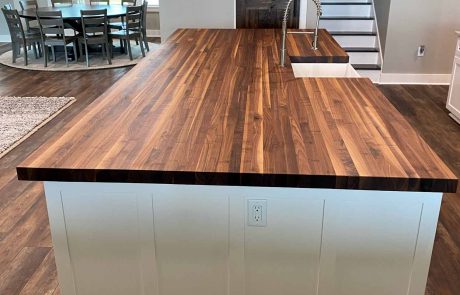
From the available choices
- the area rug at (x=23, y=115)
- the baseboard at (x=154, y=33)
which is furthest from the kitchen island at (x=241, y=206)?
the baseboard at (x=154, y=33)

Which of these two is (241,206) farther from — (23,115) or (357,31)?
(357,31)

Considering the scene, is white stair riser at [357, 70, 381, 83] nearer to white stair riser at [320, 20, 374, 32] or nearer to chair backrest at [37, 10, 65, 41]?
white stair riser at [320, 20, 374, 32]

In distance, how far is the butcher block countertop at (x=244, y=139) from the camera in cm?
149

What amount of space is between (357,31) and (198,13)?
2.30 m

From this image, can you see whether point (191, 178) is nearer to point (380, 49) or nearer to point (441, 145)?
point (441, 145)

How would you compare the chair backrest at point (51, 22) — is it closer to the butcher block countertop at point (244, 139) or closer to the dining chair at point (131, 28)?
the dining chair at point (131, 28)

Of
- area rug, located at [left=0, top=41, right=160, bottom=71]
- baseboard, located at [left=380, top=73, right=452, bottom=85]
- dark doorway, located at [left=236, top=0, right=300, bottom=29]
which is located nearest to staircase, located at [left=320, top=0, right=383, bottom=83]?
baseboard, located at [left=380, top=73, right=452, bottom=85]

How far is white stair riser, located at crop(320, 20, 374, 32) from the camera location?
6629 mm

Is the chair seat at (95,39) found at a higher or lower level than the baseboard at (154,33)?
higher

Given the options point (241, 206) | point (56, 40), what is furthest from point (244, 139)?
point (56, 40)

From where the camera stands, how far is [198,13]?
6312mm

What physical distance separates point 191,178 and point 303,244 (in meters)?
0.47

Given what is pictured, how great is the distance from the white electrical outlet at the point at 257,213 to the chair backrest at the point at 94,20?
6234 millimetres

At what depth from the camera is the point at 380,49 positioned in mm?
6297
